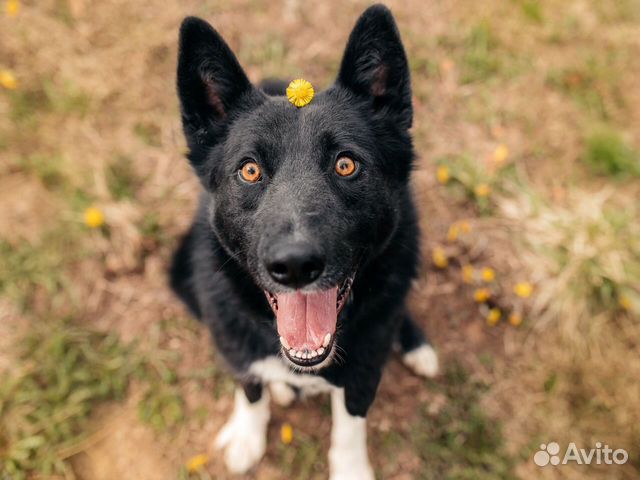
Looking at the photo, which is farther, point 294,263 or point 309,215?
point 309,215

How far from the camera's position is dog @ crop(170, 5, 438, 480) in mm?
1921

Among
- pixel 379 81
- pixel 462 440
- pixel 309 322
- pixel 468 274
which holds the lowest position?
pixel 462 440

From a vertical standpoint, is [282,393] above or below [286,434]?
above

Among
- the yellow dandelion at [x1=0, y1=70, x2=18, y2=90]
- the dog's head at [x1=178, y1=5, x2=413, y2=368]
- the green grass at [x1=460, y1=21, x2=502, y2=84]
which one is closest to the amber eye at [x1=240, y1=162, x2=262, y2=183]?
the dog's head at [x1=178, y1=5, x2=413, y2=368]

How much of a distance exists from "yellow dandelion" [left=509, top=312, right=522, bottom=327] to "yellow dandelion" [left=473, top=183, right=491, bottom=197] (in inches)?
36.1

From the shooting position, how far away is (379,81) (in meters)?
2.26

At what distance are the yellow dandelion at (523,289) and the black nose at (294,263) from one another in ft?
6.85

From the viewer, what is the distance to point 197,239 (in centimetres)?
279

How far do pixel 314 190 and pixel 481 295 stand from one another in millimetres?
1916

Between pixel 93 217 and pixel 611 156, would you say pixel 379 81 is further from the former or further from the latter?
pixel 611 156

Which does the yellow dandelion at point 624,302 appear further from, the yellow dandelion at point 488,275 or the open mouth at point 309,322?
the open mouth at point 309,322

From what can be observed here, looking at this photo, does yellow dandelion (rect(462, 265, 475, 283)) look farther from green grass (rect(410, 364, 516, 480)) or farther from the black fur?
the black fur

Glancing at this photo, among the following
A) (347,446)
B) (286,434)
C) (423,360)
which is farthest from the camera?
(423,360)

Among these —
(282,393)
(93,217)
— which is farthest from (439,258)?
(93,217)
